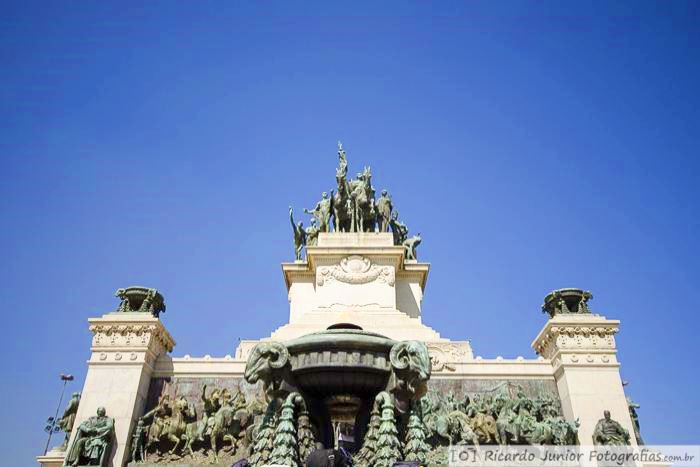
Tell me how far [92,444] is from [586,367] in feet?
48.6

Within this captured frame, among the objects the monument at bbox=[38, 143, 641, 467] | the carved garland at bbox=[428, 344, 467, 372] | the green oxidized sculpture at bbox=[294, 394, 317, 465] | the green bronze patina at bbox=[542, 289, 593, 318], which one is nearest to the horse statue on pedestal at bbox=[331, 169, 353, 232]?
the monument at bbox=[38, 143, 641, 467]

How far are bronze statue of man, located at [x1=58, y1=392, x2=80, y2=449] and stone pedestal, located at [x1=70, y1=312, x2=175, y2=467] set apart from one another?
410 millimetres

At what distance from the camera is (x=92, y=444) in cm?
1436

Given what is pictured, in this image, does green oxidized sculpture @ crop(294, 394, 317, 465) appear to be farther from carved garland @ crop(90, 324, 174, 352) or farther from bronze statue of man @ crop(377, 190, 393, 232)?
bronze statue of man @ crop(377, 190, 393, 232)

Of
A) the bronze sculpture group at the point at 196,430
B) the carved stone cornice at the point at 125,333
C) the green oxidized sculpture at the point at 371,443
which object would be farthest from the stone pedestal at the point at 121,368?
the green oxidized sculpture at the point at 371,443

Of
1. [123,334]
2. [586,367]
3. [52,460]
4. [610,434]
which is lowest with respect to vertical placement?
[52,460]

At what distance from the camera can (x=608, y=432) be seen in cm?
1468

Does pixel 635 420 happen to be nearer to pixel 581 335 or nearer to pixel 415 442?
pixel 581 335

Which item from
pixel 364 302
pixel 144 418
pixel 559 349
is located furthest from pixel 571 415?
pixel 144 418

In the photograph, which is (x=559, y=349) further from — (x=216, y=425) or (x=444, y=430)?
(x=216, y=425)

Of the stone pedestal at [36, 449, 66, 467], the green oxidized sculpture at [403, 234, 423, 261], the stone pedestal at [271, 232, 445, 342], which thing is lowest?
the stone pedestal at [36, 449, 66, 467]

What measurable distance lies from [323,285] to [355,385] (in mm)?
13373

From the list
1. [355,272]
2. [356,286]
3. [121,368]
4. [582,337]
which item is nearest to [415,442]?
[582,337]

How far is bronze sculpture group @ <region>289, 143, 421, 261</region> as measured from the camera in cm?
2552
